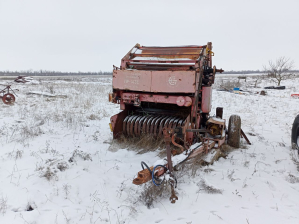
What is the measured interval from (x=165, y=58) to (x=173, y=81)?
33.9 inches

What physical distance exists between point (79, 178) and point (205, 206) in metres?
1.93

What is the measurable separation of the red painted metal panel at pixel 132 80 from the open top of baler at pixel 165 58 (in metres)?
0.30

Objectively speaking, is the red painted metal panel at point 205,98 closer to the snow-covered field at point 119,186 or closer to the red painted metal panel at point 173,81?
the red painted metal panel at point 173,81

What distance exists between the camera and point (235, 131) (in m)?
4.93

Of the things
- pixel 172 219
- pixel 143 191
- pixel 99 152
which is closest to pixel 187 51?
pixel 99 152

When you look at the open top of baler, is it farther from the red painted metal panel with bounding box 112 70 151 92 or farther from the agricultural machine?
the red painted metal panel with bounding box 112 70 151 92

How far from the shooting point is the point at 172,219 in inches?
101

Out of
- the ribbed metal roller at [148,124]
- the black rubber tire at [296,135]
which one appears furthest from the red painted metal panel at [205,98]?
the black rubber tire at [296,135]

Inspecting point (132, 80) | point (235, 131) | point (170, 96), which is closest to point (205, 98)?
point (170, 96)

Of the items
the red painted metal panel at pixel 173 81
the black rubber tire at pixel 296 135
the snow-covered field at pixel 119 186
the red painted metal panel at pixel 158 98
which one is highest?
the red painted metal panel at pixel 173 81

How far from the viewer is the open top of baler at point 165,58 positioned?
15.5 feet

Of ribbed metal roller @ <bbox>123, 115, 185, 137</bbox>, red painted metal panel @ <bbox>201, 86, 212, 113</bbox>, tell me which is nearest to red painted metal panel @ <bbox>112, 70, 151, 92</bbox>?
ribbed metal roller @ <bbox>123, 115, 185, 137</bbox>

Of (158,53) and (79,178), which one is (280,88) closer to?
(158,53)

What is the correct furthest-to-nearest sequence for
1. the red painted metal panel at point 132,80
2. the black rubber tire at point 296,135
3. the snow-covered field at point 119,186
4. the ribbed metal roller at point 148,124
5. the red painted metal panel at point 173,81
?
the ribbed metal roller at point 148,124 < the black rubber tire at point 296,135 < the red painted metal panel at point 132,80 < the red painted metal panel at point 173,81 < the snow-covered field at point 119,186
